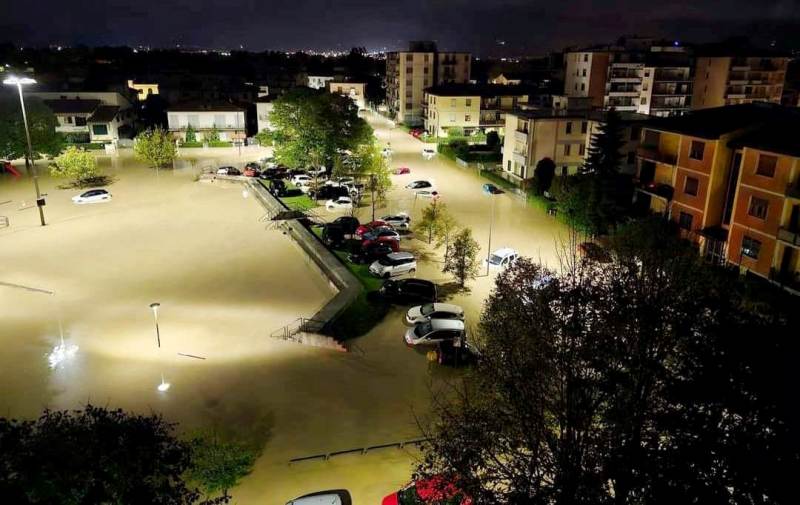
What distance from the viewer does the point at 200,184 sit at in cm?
4769

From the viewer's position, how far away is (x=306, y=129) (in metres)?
44.8

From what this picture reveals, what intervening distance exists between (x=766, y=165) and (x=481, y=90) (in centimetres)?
4905

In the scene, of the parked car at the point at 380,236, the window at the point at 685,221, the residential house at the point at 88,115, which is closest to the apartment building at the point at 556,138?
the window at the point at 685,221

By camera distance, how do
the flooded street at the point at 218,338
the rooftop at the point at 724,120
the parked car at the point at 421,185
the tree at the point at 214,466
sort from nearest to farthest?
the tree at the point at 214,466
the flooded street at the point at 218,338
the rooftop at the point at 724,120
the parked car at the point at 421,185

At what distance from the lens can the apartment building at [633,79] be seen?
6838 centimetres

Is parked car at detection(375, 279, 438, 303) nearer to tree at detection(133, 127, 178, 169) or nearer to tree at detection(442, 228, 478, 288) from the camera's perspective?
tree at detection(442, 228, 478, 288)

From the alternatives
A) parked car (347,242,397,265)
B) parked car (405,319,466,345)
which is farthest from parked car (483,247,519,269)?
parked car (405,319,466,345)

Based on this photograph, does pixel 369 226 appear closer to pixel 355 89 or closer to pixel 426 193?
pixel 426 193

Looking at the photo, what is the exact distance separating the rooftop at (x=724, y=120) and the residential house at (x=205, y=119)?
47.7 metres

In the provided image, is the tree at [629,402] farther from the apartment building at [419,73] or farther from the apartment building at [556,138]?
the apartment building at [419,73]

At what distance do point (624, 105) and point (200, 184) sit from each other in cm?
5333

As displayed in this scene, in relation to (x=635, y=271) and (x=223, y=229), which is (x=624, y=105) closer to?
(x=223, y=229)

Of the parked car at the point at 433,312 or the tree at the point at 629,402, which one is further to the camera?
the parked car at the point at 433,312

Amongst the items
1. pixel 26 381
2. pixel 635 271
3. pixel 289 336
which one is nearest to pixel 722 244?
pixel 635 271
